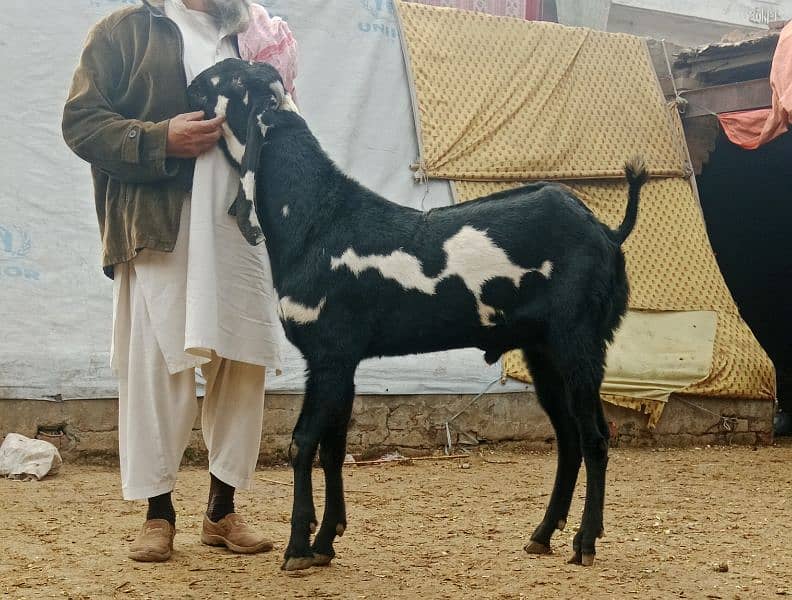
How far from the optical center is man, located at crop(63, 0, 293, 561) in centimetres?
327

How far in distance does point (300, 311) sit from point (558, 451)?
3.30ft

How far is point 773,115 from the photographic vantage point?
20.9 feet

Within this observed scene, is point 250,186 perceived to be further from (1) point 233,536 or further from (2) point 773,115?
(2) point 773,115

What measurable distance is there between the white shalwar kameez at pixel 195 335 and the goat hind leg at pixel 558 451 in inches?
37.5

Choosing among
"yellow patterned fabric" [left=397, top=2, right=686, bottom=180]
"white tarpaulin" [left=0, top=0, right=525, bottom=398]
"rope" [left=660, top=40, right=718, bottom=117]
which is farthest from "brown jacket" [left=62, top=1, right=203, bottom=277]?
"rope" [left=660, top=40, right=718, bottom=117]

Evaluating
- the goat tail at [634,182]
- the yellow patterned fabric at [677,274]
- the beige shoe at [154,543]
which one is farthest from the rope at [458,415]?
the beige shoe at [154,543]

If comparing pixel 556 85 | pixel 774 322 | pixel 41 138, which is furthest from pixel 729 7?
pixel 41 138

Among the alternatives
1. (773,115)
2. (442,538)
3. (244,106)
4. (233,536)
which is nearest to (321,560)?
(233,536)

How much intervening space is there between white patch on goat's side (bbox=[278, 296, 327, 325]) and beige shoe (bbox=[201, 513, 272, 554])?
2.61ft

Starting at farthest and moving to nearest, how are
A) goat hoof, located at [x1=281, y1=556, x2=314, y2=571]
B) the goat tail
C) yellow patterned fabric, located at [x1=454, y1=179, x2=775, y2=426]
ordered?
yellow patterned fabric, located at [x1=454, y1=179, x2=775, y2=426] → the goat tail → goat hoof, located at [x1=281, y1=556, x2=314, y2=571]

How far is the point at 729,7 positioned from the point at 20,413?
34.3 ft

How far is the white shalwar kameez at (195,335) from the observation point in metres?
3.30

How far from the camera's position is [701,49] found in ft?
23.6

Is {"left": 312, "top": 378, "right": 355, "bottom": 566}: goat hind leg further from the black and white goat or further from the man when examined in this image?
the man
